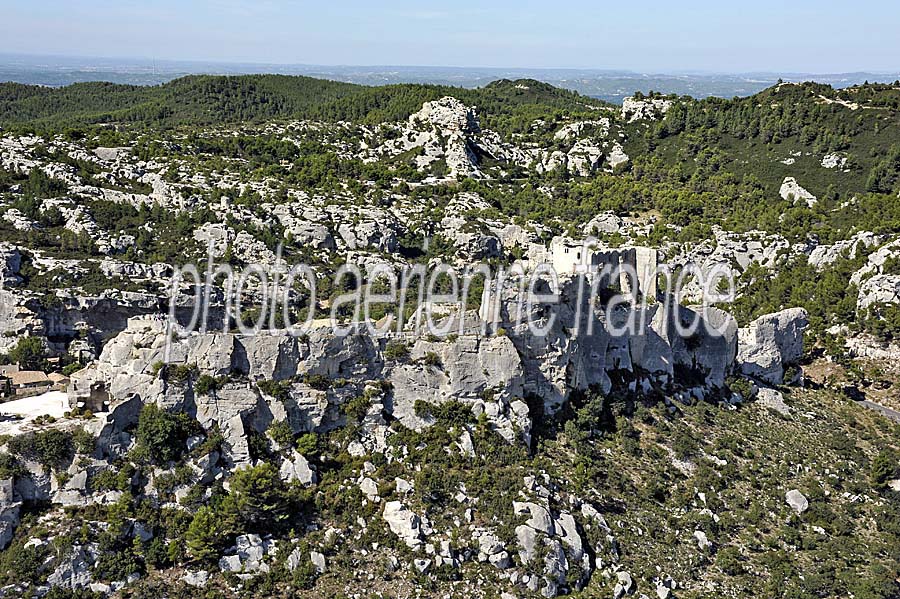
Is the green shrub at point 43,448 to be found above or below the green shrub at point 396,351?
below

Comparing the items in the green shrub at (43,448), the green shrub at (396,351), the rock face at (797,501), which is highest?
the green shrub at (396,351)

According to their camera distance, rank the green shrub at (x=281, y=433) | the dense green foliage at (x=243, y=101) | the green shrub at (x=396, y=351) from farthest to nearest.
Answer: the dense green foliage at (x=243, y=101) < the green shrub at (x=396, y=351) < the green shrub at (x=281, y=433)

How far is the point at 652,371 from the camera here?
4153 centimetres

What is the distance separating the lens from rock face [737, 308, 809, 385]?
47.3 meters

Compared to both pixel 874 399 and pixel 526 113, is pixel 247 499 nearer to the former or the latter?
pixel 874 399

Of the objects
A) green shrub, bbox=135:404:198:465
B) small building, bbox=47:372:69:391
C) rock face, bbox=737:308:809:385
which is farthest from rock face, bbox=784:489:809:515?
small building, bbox=47:372:69:391

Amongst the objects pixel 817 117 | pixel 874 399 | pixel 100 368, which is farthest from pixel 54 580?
pixel 817 117

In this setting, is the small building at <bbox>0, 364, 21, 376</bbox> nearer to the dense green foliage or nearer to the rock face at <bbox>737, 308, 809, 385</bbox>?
the rock face at <bbox>737, 308, 809, 385</bbox>

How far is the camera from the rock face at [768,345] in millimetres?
47312

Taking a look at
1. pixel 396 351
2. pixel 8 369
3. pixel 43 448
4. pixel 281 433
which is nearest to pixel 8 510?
pixel 43 448

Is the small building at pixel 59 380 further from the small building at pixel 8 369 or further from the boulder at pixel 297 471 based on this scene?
the boulder at pixel 297 471

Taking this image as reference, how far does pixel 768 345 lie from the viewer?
47.7 meters

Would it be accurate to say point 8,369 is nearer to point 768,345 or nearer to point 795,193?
point 768,345

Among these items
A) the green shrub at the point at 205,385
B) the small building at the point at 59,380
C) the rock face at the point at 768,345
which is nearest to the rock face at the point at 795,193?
the rock face at the point at 768,345
